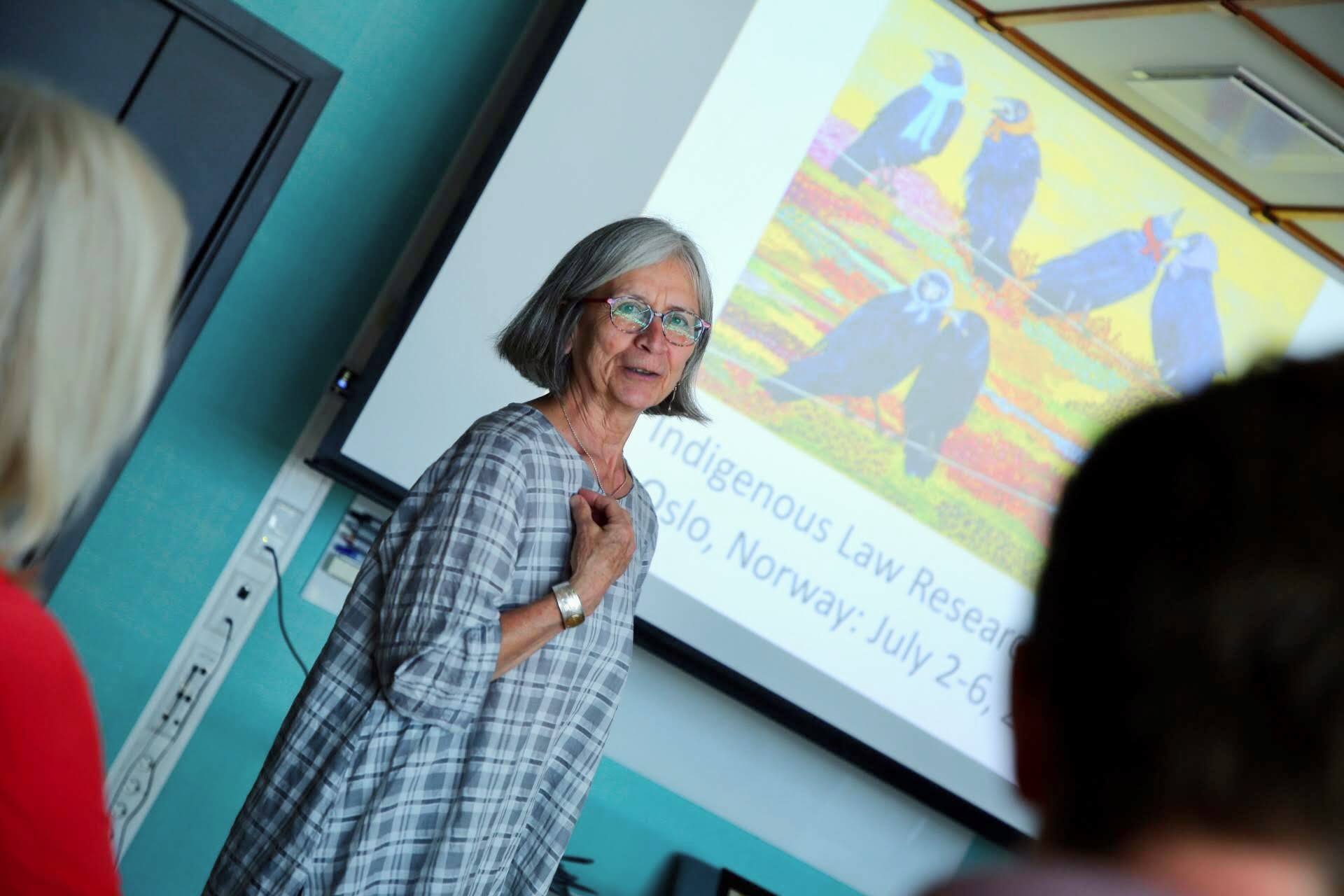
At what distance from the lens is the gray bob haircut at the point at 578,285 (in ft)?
5.83

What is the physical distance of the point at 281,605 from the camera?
2691mm

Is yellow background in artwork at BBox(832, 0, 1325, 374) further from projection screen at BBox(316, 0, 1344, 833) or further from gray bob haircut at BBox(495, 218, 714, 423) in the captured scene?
gray bob haircut at BBox(495, 218, 714, 423)

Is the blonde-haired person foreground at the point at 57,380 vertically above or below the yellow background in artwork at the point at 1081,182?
below

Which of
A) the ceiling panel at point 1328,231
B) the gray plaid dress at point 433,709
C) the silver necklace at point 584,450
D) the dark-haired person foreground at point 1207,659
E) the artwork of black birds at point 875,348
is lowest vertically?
the gray plaid dress at point 433,709

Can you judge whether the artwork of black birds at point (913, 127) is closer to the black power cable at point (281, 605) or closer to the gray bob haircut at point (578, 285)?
the gray bob haircut at point (578, 285)

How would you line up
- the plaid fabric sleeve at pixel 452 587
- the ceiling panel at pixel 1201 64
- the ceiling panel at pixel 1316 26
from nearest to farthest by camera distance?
1. the plaid fabric sleeve at pixel 452 587
2. the ceiling panel at pixel 1316 26
3. the ceiling panel at pixel 1201 64

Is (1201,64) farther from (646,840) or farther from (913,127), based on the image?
(646,840)

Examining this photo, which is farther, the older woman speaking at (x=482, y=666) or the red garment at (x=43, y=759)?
the older woman speaking at (x=482, y=666)

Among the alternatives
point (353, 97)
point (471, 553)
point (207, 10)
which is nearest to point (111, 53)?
point (207, 10)

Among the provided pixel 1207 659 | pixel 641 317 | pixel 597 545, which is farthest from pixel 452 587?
pixel 1207 659

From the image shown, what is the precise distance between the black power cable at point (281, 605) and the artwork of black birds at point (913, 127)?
1593 millimetres

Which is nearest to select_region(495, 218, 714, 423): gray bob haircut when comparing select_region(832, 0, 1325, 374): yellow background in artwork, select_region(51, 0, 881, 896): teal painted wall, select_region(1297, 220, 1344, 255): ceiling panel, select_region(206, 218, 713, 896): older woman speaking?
select_region(206, 218, 713, 896): older woman speaking

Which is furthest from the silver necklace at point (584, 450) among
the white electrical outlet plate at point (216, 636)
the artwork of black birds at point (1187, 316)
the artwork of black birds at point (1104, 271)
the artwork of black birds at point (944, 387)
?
the artwork of black birds at point (1187, 316)

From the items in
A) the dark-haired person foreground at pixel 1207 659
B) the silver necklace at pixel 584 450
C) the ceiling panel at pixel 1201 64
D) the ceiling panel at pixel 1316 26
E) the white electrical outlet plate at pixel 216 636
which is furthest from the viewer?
the white electrical outlet plate at pixel 216 636
